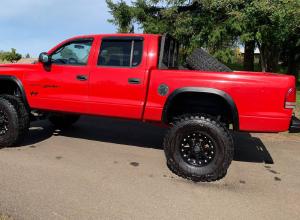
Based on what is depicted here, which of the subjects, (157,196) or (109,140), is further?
(109,140)

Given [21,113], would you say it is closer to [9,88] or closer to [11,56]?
[9,88]

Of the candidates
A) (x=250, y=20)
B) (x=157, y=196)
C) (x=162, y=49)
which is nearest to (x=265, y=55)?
(x=250, y=20)

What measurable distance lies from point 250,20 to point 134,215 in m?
11.7

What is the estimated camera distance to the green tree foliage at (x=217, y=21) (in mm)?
12945

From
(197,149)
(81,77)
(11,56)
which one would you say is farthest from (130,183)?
(11,56)

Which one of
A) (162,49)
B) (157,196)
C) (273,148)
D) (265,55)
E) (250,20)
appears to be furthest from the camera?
(265,55)

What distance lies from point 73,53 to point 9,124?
152cm

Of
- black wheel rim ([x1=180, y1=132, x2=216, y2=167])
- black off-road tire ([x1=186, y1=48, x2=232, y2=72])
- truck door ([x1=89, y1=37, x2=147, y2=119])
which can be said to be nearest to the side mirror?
truck door ([x1=89, y1=37, x2=147, y2=119])

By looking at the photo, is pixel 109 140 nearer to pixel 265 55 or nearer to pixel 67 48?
pixel 67 48

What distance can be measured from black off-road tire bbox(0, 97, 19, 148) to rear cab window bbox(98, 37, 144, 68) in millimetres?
1618

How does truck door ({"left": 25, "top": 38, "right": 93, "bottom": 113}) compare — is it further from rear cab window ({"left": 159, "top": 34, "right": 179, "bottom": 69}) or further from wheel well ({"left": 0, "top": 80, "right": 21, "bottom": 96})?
rear cab window ({"left": 159, "top": 34, "right": 179, "bottom": 69})

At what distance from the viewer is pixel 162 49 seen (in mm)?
5160

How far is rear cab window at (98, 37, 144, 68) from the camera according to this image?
16.8 ft

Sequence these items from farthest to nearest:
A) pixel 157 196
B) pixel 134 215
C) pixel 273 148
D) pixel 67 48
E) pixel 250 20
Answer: pixel 250 20 → pixel 273 148 → pixel 67 48 → pixel 157 196 → pixel 134 215
